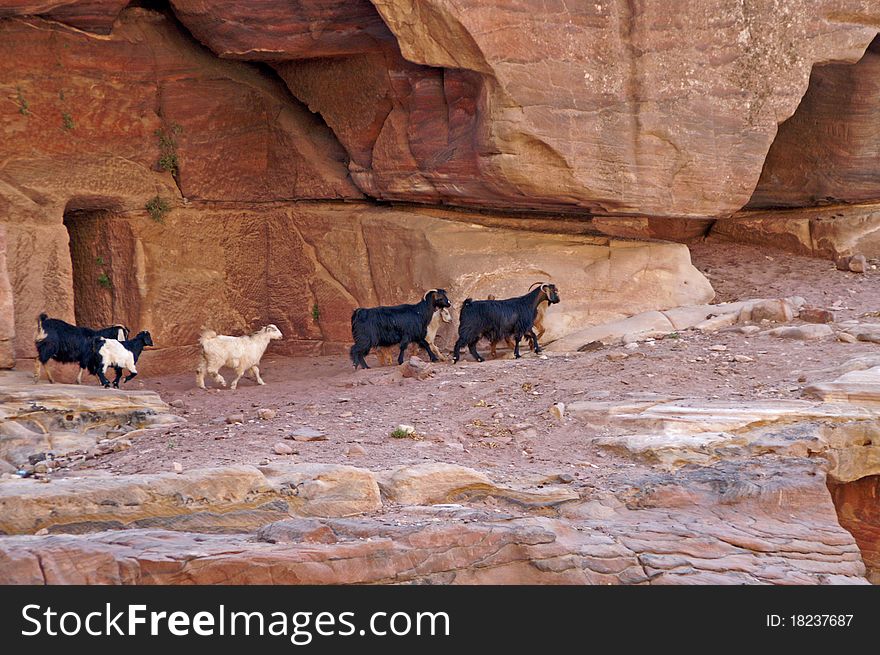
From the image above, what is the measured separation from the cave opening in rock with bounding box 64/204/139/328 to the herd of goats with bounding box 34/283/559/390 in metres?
2.29

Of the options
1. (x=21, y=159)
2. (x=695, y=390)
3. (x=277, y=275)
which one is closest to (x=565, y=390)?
(x=695, y=390)

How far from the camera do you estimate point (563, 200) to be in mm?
14609

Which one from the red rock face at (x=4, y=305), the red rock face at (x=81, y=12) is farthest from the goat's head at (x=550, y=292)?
the red rock face at (x=81, y=12)

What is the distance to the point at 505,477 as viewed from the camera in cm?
890

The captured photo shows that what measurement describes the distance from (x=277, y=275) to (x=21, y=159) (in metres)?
3.71

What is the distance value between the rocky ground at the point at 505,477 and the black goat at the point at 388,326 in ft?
1.75

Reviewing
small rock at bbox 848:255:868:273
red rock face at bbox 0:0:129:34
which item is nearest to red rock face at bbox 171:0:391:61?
red rock face at bbox 0:0:129:34

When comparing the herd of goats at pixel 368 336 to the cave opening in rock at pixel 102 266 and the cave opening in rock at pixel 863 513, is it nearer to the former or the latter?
the cave opening in rock at pixel 102 266

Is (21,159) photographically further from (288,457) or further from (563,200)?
(288,457)

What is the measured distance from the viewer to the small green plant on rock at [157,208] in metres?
15.9

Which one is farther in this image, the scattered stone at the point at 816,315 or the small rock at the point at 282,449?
the scattered stone at the point at 816,315

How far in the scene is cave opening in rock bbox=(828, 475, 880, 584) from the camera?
1008 cm

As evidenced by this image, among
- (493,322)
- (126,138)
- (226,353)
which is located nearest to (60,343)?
(226,353)

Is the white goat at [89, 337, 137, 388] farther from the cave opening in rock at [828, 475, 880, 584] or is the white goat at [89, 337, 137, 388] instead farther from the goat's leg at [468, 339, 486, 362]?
the cave opening in rock at [828, 475, 880, 584]
